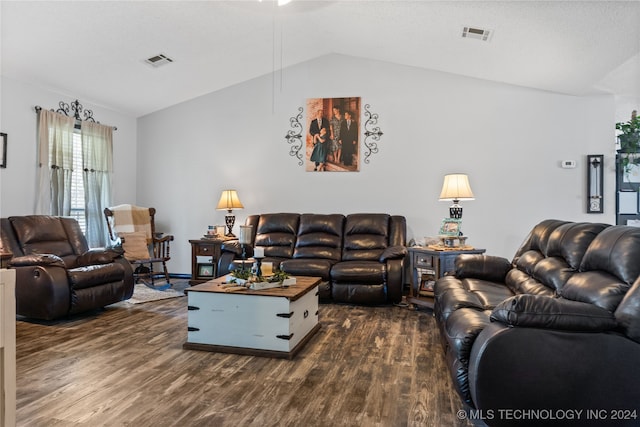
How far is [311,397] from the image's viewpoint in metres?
2.19

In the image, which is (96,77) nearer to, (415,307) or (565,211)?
(415,307)

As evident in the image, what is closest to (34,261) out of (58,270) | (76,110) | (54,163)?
(58,270)

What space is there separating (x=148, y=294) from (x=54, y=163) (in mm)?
1890

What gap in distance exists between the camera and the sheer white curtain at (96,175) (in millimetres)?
5258

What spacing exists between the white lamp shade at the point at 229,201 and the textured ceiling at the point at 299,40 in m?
1.58

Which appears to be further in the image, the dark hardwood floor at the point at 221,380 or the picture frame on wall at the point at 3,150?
the picture frame on wall at the point at 3,150

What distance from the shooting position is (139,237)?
539cm

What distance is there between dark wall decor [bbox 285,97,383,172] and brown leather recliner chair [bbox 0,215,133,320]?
2690 mm

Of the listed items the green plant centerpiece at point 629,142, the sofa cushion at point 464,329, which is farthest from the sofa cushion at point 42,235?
the green plant centerpiece at point 629,142

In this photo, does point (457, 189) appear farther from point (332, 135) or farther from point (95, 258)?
point (95, 258)

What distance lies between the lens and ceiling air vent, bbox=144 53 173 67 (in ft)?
15.1

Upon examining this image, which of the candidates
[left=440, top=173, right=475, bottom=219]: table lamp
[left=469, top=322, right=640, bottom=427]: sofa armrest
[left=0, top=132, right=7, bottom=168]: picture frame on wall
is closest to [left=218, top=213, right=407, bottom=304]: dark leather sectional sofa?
[left=440, top=173, right=475, bottom=219]: table lamp

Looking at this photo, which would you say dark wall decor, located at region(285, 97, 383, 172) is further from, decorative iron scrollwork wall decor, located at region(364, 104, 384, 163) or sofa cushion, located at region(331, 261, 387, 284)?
sofa cushion, located at region(331, 261, 387, 284)

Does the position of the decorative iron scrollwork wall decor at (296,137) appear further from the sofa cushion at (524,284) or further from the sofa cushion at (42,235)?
the sofa cushion at (524,284)
